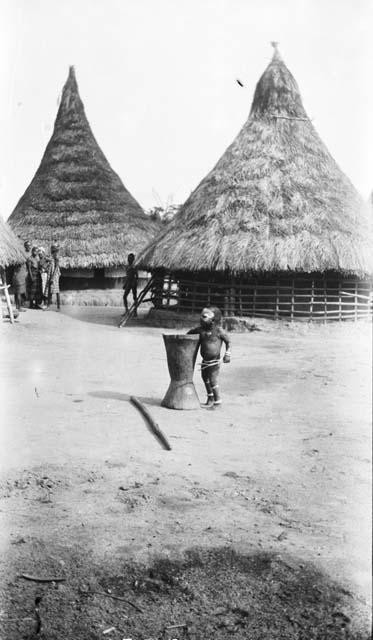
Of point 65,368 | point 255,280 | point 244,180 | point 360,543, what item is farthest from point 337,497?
point 244,180

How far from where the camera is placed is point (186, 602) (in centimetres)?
325

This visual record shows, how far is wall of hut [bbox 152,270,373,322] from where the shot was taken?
13.3 m

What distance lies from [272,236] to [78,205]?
352 inches

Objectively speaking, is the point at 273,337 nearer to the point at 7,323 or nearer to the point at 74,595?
the point at 7,323

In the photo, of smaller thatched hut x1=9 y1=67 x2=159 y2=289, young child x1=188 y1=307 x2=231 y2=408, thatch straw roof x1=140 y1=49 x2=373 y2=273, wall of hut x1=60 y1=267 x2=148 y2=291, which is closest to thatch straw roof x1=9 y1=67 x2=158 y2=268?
smaller thatched hut x1=9 y1=67 x2=159 y2=289

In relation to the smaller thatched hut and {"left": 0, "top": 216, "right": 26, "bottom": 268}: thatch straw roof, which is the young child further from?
the smaller thatched hut

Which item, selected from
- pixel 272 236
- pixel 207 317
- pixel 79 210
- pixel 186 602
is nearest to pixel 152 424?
pixel 207 317

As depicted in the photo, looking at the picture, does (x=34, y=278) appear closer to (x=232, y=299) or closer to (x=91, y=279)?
(x=91, y=279)

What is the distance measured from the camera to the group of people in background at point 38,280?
15866 millimetres

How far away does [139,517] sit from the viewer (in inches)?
158

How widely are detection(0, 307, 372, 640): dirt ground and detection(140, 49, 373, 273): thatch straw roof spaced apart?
5417 mm

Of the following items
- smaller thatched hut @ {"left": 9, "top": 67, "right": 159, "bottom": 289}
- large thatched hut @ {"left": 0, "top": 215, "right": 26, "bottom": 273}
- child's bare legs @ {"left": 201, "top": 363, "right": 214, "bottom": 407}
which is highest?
smaller thatched hut @ {"left": 9, "top": 67, "right": 159, "bottom": 289}

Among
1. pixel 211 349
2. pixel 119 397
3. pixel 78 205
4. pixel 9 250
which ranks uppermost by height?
pixel 78 205

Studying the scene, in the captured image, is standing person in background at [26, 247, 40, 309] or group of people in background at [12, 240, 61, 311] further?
standing person in background at [26, 247, 40, 309]
